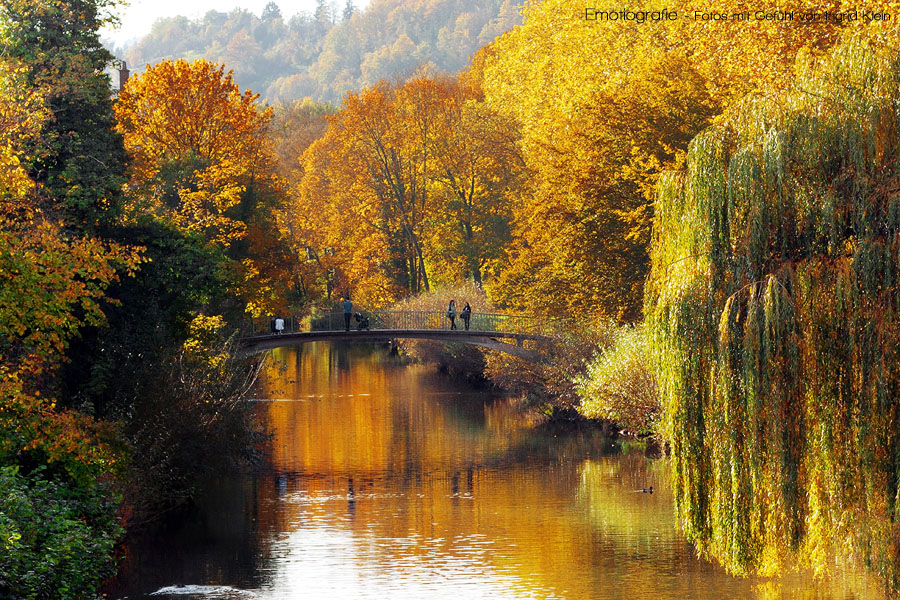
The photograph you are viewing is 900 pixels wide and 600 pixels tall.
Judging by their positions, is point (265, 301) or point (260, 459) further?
point (265, 301)

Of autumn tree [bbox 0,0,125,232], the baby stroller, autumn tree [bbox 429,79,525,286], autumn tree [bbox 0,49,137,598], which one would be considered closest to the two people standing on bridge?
the baby stroller

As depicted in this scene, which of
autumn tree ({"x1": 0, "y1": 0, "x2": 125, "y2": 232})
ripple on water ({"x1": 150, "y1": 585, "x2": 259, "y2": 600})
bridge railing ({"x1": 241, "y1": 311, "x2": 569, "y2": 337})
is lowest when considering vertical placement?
ripple on water ({"x1": 150, "y1": 585, "x2": 259, "y2": 600})

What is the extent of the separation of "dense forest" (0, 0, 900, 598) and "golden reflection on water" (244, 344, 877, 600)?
173 centimetres

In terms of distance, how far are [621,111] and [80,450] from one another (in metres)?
23.0

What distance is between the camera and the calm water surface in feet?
66.9

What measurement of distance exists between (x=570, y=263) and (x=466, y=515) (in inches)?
528

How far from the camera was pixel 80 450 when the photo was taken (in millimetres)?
17641

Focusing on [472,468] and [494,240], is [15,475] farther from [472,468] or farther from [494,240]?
[494,240]

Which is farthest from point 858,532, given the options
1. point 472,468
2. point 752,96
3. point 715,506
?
point 472,468

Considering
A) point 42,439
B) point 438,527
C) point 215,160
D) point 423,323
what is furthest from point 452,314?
point 42,439

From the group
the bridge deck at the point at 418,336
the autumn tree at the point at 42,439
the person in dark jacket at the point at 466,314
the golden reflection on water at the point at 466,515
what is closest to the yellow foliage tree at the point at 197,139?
the bridge deck at the point at 418,336

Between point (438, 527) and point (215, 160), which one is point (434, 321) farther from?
point (438, 527)

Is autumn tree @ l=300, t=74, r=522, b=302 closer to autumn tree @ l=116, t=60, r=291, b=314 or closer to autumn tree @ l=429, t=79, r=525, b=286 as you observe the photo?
autumn tree @ l=429, t=79, r=525, b=286

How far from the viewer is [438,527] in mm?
25453
